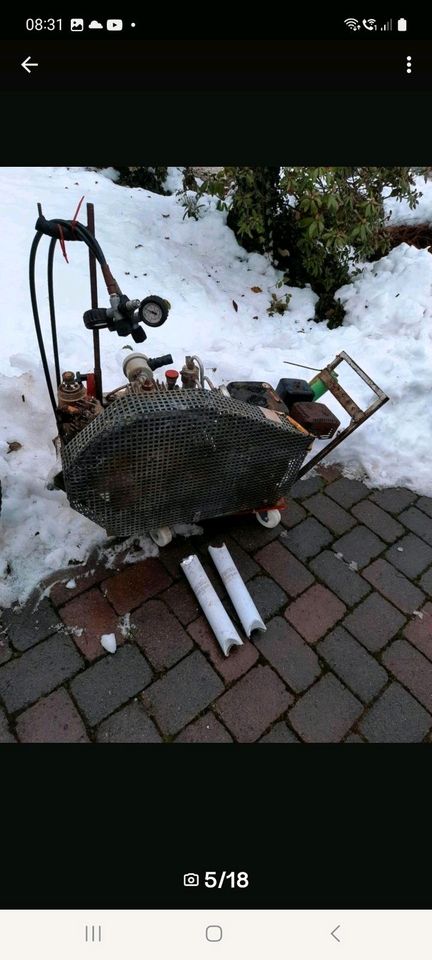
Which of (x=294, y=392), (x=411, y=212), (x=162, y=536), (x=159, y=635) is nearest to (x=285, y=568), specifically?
(x=162, y=536)

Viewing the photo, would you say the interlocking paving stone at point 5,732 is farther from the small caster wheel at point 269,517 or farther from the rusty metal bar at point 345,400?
the rusty metal bar at point 345,400

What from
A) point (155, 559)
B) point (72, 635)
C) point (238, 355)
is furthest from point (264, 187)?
point (72, 635)

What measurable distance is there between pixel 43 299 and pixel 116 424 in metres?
2.89

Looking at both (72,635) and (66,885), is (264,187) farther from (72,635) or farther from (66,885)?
(66,885)

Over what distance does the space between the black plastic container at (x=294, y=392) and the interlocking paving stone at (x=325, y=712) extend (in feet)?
5.33

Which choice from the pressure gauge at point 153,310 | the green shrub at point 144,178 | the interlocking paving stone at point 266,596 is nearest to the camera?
the pressure gauge at point 153,310

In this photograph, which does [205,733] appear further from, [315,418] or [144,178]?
[144,178]

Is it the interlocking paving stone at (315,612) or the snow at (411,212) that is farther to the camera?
the snow at (411,212)

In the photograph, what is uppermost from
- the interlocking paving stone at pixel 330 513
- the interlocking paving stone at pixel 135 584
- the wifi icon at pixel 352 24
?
the wifi icon at pixel 352 24

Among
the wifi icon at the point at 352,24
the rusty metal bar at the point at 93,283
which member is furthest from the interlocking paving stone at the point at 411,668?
the wifi icon at the point at 352,24

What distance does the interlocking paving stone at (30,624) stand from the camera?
2.42 meters

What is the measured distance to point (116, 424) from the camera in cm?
187

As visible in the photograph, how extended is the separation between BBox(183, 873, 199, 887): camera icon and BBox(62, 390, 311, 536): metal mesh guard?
140 centimetres

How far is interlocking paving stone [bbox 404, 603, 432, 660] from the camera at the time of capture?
2.70 m
